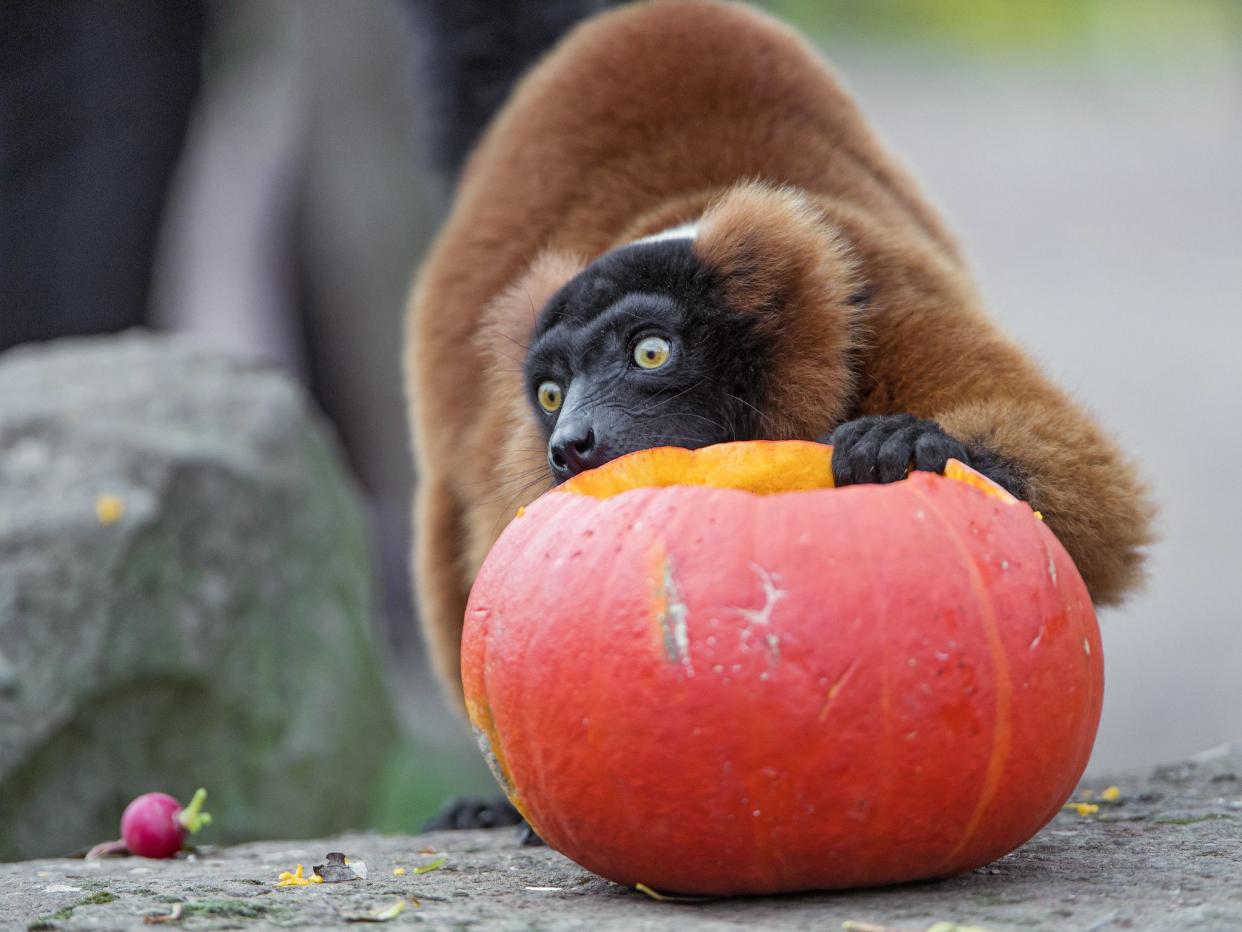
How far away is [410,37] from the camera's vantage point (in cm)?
630

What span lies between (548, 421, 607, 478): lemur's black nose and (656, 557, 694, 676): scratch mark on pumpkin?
96cm

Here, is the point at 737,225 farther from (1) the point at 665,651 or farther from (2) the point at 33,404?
(2) the point at 33,404

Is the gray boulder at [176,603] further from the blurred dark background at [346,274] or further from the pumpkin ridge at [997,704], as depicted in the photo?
the pumpkin ridge at [997,704]

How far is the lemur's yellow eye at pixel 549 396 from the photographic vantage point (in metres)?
3.66

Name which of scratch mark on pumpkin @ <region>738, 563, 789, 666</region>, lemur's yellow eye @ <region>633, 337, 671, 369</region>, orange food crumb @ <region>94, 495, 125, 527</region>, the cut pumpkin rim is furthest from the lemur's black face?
orange food crumb @ <region>94, 495, 125, 527</region>

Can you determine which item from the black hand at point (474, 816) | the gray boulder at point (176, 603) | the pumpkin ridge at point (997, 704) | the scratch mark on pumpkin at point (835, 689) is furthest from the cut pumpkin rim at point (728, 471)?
the gray boulder at point (176, 603)

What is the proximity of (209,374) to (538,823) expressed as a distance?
137 inches

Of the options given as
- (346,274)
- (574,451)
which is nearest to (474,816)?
(574,451)

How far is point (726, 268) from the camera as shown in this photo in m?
3.51

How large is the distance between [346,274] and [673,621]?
761 centimetres

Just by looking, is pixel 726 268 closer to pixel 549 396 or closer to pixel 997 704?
pixel 549 396

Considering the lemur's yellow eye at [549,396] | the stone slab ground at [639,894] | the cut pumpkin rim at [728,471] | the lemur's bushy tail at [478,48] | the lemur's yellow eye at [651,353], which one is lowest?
the stone slab ground at [639,894]

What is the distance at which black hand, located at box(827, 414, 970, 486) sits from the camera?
266cm

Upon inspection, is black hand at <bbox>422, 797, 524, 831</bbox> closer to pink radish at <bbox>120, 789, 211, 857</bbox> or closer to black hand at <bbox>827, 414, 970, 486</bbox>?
pink radish at <bbox>120, 789, 211, 857</bbox>
